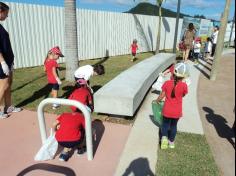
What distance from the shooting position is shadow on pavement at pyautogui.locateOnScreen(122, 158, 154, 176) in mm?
3496

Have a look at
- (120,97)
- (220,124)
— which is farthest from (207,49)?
(120,97)

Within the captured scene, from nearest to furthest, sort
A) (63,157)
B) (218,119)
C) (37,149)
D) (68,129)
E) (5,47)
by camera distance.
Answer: (68,129), (63,157), (37,149), (5,47), (218,119)

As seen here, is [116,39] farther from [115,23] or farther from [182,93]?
[182,93]

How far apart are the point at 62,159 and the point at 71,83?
4.34m

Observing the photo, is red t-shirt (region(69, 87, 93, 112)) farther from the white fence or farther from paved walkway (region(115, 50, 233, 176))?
the white fence

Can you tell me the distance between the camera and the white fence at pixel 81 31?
388 inches

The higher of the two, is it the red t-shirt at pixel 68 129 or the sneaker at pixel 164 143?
the red t-shirt at pixel 68 129

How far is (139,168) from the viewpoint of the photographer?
361cm

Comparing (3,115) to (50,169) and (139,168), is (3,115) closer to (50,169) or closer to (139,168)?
(50,169)

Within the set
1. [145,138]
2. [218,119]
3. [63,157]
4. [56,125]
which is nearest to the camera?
[56,125]

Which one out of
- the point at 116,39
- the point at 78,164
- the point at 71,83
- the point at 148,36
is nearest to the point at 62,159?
the point at 78,164

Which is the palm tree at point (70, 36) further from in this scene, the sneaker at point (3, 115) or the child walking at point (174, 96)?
the child walking at point (174, 96)

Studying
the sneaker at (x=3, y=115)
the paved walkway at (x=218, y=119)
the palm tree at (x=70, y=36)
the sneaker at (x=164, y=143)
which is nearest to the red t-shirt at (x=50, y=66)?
the sneaker at (x=3, y=115)

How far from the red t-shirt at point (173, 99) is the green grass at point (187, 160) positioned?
0.60 meters
